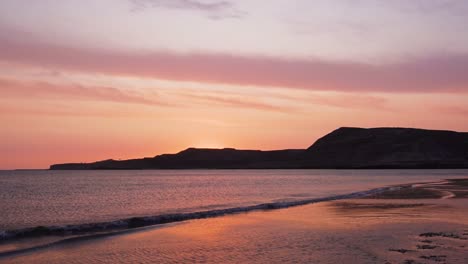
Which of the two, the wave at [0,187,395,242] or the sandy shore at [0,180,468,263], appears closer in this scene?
the sandy shore at [0,180,468,263]

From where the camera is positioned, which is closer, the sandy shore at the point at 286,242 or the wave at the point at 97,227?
the sandy shore at the point at 286,242

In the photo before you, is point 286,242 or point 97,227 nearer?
point 286,242

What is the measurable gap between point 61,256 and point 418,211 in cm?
2548

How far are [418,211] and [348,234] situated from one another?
44.4ft

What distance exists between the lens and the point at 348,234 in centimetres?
2511

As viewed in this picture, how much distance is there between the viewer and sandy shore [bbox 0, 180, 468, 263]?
758 inches

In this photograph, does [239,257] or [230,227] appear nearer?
[239,257]

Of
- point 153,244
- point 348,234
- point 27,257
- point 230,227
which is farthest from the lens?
point 230,227

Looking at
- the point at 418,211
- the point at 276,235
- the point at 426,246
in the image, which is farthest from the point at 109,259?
the point at 418,211

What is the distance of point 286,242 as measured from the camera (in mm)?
22766

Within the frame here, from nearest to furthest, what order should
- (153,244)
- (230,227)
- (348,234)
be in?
(153,244)
(348,234)
(230,227)

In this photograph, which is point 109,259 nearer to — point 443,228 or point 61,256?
point 61,256

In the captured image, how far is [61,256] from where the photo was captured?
66.7 feet

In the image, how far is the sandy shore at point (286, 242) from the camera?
19.3m
